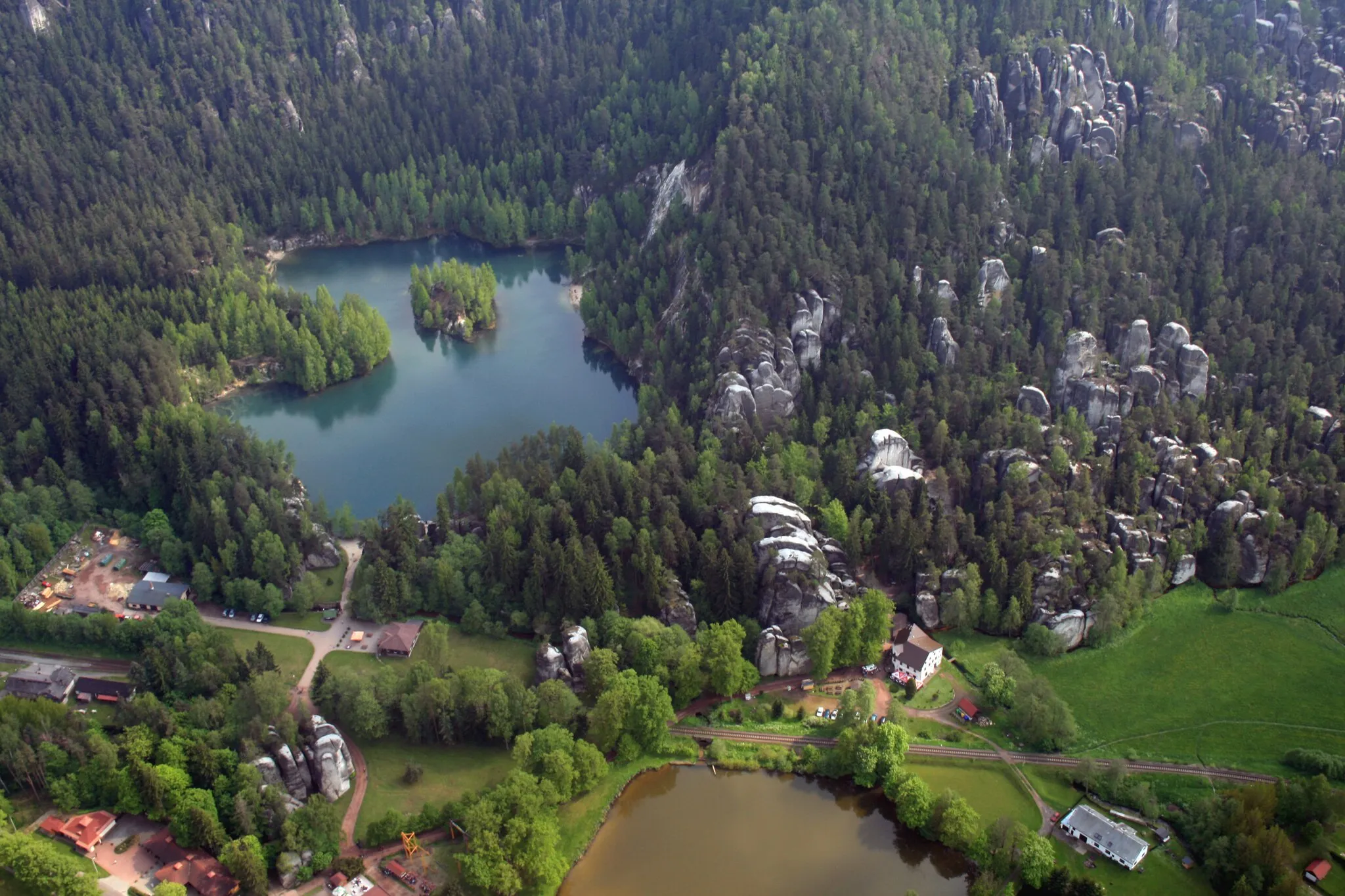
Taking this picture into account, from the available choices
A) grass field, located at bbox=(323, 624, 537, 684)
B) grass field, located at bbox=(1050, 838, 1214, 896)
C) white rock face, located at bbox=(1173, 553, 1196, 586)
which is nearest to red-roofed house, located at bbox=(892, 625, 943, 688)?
grass field, located at bbox=(1050, 838, 1214, 896)

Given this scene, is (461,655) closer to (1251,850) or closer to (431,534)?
(431,534)

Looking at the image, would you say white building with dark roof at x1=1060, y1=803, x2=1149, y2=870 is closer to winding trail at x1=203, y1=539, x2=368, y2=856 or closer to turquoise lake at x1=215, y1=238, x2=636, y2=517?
winding trail at x1=203, y1=539, x2=368, y2=856

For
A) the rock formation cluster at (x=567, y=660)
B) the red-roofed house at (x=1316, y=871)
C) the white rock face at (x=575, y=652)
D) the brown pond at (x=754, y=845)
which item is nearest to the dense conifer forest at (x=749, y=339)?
the white rock face at (x=575, y=652)

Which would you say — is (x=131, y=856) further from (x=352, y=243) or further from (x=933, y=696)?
(x=352, y=243)

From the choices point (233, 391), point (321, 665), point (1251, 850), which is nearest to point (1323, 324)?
point (1251, 850)

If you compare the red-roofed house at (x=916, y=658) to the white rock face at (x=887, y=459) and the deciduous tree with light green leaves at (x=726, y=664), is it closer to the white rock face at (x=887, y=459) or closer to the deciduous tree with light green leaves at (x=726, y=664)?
the deciduous tree with light green leaves at (x=726, y=664)

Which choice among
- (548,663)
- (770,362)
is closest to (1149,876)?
(548,663)
